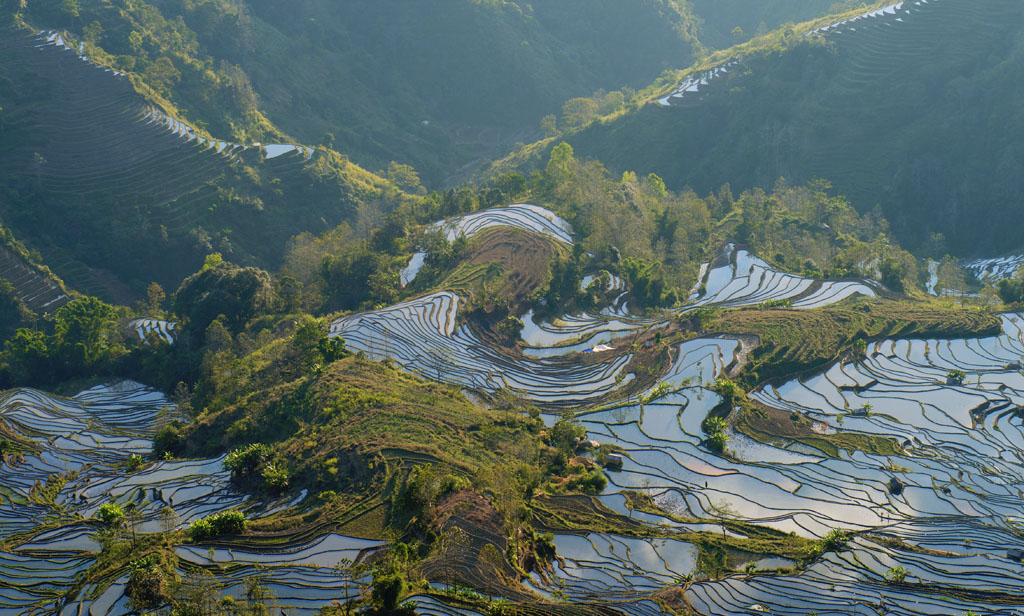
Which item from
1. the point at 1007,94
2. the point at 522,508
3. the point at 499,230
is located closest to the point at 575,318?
the point at 499,230

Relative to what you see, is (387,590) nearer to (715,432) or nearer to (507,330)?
(715,432)

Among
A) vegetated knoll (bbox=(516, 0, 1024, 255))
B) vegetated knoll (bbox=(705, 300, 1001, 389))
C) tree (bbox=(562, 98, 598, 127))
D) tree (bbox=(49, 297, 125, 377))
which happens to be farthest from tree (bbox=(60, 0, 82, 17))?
vegetated knoll (bbox=(705, 300, 1001, 389))

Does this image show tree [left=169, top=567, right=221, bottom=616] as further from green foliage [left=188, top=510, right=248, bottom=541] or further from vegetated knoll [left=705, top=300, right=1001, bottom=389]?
vegetated knoll [left=705, top=300, right=1001, bottom=389]

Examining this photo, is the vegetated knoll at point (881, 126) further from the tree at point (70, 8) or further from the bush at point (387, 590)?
the bush at point (387, 590)

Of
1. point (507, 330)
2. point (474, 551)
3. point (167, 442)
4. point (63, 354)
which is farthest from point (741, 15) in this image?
point (474, 551)

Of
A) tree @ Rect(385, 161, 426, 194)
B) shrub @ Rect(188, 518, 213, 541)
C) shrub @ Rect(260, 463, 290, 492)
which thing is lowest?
shrub @ Rect(188, 518, 213, 541)

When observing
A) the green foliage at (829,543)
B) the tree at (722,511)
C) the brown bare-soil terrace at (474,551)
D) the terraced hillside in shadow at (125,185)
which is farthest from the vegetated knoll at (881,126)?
the brown bare-soil terrace at (474,551)

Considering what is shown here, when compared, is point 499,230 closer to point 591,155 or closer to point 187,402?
point 187,402
